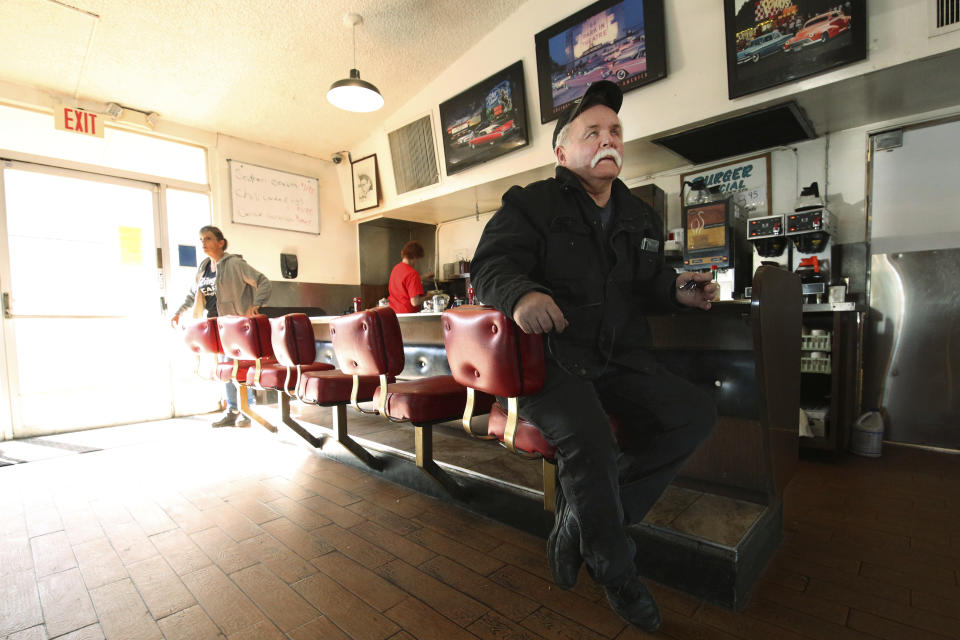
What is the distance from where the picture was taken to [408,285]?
14.5 ft

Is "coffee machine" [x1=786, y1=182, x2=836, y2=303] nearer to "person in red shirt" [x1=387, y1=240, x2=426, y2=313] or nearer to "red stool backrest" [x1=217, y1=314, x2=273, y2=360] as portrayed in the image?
"person in red shirt" [x1=387, y1=240, x2=426, y2=313]

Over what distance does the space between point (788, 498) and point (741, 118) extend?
2481 millimetres

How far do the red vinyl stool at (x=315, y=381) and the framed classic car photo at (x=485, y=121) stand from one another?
2800 millimetres

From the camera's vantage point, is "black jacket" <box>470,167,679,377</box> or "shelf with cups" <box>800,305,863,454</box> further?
"shelf with cups" <box>800,305,863,454</box>

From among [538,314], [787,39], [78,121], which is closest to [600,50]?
[787,39]

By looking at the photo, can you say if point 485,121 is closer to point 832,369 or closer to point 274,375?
point 274,375

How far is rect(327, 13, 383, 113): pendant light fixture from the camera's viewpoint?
3.77 m

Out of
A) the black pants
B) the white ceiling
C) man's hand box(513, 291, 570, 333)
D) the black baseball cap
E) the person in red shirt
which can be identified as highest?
the white ceiling

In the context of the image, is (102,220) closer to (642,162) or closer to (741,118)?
(642,162)

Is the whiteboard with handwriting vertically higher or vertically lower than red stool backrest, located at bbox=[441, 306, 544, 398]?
higher

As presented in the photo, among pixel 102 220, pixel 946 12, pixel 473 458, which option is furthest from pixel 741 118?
pixel 102 220

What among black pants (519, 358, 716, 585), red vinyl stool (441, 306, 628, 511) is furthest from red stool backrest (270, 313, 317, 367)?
black pants (519, 358, 716, 585)

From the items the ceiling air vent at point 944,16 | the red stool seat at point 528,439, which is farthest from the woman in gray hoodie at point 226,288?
the ceiling air vent at point 944,16

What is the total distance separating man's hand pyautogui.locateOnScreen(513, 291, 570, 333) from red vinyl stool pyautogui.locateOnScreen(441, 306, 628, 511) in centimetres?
11
